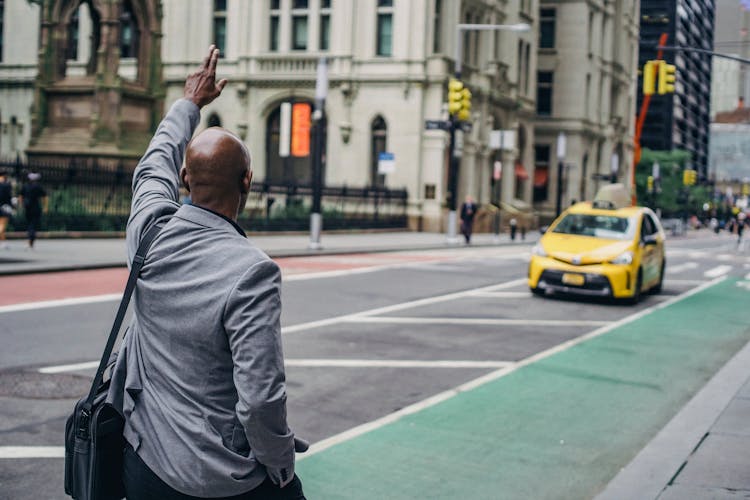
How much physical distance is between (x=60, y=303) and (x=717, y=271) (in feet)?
61.1

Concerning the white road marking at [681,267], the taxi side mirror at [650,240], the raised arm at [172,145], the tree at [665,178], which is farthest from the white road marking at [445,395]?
the tree at [665,178]

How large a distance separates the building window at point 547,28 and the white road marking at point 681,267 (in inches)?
1623

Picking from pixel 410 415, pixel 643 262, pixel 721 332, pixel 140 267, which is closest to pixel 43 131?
pixel 643 262

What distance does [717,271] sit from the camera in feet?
87.4

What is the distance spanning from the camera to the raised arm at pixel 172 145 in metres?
3.31

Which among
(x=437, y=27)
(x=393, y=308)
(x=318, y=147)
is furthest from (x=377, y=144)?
(x=393, y=308)

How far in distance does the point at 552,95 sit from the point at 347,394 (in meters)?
62.8

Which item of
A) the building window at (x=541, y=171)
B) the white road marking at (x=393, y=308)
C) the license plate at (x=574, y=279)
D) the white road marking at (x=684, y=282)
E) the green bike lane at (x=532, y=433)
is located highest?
the building window at (x=541, y=171)

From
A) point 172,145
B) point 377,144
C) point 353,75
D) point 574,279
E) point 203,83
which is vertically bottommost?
point 574,279

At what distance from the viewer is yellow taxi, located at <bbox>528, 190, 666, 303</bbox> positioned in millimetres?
16538

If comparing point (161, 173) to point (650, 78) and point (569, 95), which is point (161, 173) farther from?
point (569, 95)

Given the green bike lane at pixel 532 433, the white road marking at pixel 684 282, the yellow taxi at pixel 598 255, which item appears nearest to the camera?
the green bike lane at pixel 532 433

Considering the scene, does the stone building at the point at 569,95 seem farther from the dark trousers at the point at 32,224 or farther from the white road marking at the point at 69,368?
the white road marking at the point at 69,368

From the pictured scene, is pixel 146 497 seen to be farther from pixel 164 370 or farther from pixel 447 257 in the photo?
pixel 447 257
